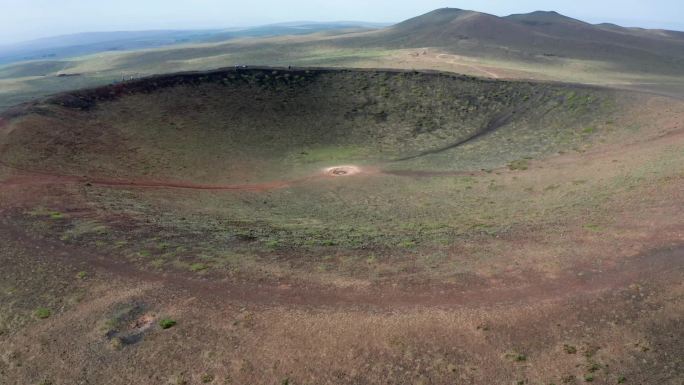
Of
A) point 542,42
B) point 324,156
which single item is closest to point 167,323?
point 324,156

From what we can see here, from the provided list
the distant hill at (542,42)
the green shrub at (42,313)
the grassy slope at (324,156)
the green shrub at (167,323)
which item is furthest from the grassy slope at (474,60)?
the green shrub at (42,313)

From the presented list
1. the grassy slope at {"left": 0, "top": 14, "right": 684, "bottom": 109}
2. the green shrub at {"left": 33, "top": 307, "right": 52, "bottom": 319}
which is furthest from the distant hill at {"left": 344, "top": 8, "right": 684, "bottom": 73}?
the green shrub at {"left": 33, "top": 307, "right": 52, "bottom": 319}

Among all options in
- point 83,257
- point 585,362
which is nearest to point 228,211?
point 83,257

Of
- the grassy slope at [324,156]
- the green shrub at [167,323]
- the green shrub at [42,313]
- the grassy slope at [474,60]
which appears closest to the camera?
the green shrub at [167,323]

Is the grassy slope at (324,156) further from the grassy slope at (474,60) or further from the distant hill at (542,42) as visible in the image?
the distant hill at (542,42)

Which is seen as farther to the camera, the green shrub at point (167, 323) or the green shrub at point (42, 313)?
the green shrub at point (42, 313)

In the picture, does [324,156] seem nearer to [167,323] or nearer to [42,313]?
[167,323]

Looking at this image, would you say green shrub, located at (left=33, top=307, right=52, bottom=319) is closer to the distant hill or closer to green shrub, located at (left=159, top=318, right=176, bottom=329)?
green shrub, located at (left=159, top=318, right=176, bottom=329)

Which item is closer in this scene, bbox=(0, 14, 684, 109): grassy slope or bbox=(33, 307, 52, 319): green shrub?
bbox=(33, 307, 52, 319): green shrub

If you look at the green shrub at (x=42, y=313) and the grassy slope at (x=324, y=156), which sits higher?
the grassy slope at (x=324, y=156)
